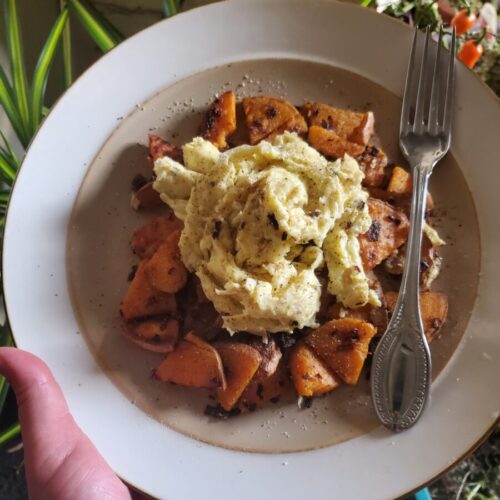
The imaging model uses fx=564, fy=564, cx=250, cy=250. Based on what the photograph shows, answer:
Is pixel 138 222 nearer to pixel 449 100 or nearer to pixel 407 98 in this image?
pixel 407 98

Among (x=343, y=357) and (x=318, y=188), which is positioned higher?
(x=318, y=188)

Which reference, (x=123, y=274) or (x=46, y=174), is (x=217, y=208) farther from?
(x=46, y=174)

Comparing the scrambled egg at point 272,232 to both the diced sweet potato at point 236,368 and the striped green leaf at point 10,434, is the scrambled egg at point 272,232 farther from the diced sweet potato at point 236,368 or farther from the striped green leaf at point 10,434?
the striped green leaf at point 10,434

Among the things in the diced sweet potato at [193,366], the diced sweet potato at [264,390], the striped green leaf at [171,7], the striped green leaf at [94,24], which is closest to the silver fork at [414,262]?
the diced sweet potato at [264,390]

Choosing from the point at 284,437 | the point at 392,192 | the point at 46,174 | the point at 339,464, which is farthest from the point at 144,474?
the point at 392,192

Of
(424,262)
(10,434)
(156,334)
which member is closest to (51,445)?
(156,334)

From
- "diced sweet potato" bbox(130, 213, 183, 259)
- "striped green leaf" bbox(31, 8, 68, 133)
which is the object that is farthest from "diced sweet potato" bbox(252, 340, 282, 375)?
"striped green leaf" bbox(31, 8, 68, 133)
